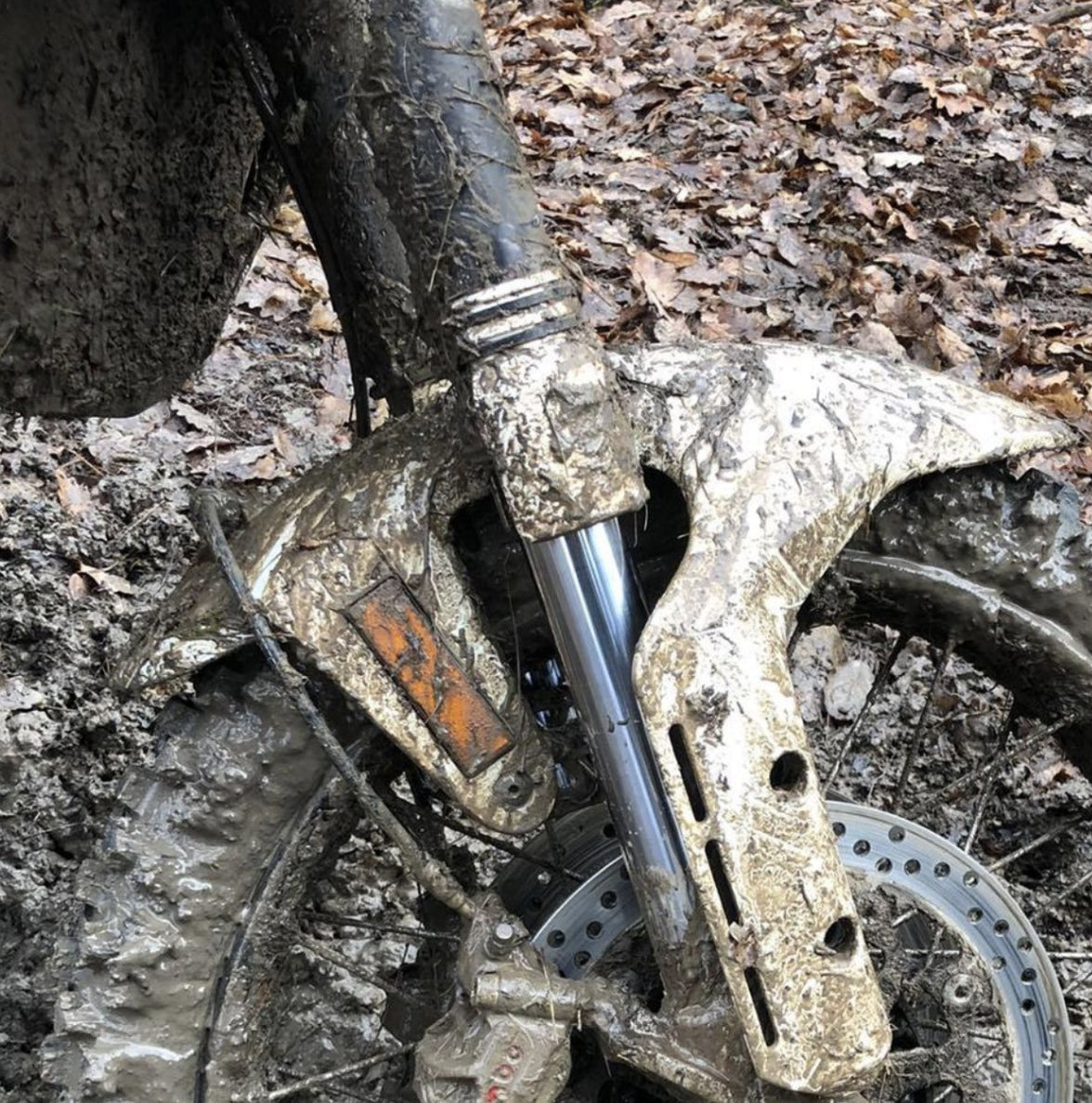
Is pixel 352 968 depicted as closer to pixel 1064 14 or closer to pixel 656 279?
pixel 656 279

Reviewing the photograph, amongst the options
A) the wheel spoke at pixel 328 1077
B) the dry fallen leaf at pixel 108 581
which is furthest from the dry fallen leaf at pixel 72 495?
the wheel spoke at pixel 328 1077

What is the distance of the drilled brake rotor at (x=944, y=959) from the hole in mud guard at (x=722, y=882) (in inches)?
13.6

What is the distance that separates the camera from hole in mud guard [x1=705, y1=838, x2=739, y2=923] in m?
1.38

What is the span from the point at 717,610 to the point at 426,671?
0.34 metres

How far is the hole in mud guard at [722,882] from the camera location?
138 cm

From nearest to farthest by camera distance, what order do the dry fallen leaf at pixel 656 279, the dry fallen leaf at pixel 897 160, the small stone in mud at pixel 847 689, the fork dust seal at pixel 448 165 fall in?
the fork dust seal at pixel 448 165 → the small stone in mud at pixel 847 689 → the dry fallen leaf at pixel 656 279 → the dry fallen leaf at pixel 897 160

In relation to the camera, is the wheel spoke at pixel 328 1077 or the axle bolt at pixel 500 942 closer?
the axle bolt at pixel 500 942

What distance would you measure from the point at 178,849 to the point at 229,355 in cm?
277

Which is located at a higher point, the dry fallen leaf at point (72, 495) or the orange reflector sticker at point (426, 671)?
the orange reflector sticker at point (426, 671)

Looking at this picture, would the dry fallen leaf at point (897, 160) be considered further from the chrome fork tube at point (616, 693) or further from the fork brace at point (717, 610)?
the chrome fork tube at point (616, 693)

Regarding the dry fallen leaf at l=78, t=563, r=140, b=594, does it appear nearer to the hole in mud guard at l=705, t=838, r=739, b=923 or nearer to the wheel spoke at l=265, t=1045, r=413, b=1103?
the wheel spoke at l=265, t=1045, r=413, b=1103

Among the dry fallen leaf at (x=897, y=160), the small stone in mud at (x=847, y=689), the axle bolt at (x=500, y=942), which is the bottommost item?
the small stone in mud at (x=847, y=689)

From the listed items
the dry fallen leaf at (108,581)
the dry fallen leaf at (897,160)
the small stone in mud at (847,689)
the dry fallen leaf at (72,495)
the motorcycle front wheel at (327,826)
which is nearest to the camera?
the motorcycle front wheel at (327,826)

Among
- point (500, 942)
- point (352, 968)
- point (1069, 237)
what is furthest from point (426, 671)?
point (1069, 237)
